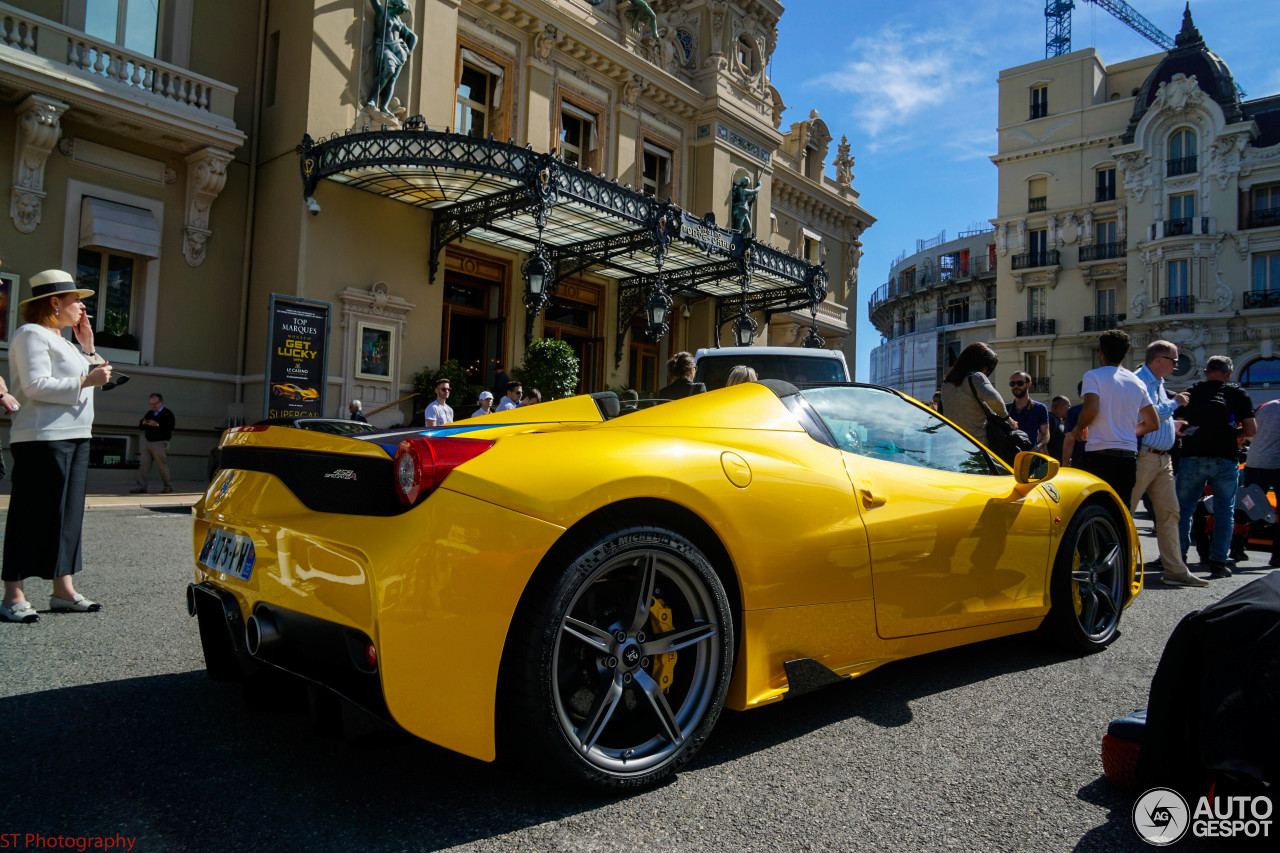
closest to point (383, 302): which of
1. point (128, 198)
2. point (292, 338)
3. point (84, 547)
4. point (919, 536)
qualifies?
point (292, 338)

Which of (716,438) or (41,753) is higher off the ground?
(716,438)

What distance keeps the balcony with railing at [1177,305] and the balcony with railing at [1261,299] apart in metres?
2.09

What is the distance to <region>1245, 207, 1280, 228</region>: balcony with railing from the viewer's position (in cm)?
3557

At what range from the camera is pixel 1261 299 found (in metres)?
35.5

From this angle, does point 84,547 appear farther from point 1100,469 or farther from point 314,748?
point 1100,469

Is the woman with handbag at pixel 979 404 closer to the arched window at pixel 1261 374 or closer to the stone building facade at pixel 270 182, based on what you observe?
the stone building facade at pixel 270 182

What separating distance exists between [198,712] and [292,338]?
427 inches

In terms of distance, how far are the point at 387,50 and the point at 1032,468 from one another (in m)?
13.7

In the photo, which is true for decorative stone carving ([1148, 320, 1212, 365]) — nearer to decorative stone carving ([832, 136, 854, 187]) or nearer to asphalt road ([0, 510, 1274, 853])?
decorative stone carving ([832, 136, 854, 187])

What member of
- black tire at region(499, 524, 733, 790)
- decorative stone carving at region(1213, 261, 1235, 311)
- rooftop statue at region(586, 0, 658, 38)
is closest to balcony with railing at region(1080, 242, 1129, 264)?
decorative stone carving at region(1213, 261, 1235, 311)

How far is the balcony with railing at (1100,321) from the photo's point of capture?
134 feet

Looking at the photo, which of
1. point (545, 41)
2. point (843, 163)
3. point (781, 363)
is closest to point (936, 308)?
point (843, 163)

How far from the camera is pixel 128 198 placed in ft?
41.1

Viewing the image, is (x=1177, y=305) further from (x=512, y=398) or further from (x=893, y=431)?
(x=893, y=431)
